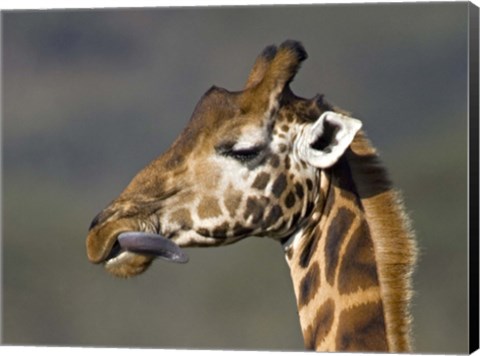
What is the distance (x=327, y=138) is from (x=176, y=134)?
1.40 meters

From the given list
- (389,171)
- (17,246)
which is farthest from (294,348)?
(17,246)

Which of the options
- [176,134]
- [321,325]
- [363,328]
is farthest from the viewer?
[176,134]

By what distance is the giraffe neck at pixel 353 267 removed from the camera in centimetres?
909

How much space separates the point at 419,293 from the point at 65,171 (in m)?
2.64

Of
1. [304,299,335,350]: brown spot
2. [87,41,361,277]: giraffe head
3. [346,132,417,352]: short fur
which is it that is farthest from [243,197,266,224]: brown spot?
[304,299,335,350]: brown spot

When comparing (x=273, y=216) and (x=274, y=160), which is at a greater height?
(x=274, y=160)

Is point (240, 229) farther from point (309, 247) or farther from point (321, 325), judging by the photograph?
point (321, 325)

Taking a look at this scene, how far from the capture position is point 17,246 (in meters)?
10.9

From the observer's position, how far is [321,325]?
30.2 ft

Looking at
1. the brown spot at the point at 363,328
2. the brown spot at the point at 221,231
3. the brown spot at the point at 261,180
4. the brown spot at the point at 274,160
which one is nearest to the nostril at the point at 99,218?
the brown spot at the point at 221,231

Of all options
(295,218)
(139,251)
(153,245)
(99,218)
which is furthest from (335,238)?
(99,218)

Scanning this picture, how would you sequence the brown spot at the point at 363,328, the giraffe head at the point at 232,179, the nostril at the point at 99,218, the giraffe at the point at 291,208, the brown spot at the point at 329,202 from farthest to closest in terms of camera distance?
the nostril at the point at 99,218, the giraffe head at the point at 232,179, the brown spot at the point at 329,202, the giraffe at the point at 291,208, the brown spot at the point at 363,328

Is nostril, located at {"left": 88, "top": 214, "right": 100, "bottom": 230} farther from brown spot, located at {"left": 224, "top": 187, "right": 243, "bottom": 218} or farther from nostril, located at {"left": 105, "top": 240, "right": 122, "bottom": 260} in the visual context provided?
brown spot, located at {"left": 224, "top": 187, "right": 243, "bottom": 218}

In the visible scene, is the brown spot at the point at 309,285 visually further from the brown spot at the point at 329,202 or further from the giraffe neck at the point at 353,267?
the brown spot at the point at 329,202
